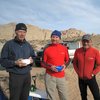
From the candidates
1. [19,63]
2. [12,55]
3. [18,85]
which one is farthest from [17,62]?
[18,85]

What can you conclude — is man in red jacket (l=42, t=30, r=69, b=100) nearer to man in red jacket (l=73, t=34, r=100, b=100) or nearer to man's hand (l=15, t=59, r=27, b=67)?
man in red jacket (l=73, t=34, r=100, b=100)

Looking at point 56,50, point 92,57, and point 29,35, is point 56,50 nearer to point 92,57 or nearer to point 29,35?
point 92,57

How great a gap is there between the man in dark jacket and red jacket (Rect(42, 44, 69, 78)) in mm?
618

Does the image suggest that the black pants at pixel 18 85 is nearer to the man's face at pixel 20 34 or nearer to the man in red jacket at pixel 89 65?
the man's face at pixel 20 34

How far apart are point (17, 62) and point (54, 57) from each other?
1.04 metres

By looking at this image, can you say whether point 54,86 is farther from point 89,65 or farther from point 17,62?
point 17,62

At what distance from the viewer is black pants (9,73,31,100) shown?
19.1ft

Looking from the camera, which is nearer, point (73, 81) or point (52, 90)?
point (52, 90)

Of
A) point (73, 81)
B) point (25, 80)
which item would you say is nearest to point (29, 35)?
point (73, 81)

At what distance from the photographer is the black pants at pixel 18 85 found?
229 inches

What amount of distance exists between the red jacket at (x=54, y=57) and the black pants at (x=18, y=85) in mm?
637

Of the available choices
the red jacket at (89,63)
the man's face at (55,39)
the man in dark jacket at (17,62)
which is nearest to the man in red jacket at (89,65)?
the red jacket at (89,63)

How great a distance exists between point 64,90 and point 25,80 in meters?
1.02

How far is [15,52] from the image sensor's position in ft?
19.1
